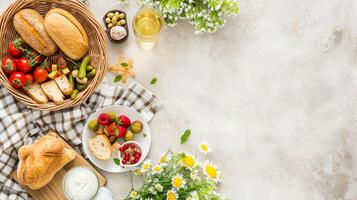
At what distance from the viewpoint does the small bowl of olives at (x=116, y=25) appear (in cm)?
219

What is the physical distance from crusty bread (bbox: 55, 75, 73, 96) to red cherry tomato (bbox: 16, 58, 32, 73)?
135 mm

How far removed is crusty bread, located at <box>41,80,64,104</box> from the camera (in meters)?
2.09

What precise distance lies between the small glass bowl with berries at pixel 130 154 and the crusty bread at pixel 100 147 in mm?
57

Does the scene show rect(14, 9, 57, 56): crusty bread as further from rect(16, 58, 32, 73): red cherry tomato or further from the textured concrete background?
the textured concrete background

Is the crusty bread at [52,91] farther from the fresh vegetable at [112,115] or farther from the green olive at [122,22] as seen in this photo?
the green olive at [122,22]

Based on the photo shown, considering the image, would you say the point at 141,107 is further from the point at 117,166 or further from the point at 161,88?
the point at 117,166

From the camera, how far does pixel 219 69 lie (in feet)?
7.54

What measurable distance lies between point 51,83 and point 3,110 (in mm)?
250

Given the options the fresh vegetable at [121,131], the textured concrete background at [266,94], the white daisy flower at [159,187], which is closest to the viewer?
the white daisy flower at [159,187]

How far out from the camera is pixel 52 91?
210 centimetres

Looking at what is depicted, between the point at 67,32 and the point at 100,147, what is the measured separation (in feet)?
1.80

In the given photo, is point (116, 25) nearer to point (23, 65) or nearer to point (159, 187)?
point (23, 65)

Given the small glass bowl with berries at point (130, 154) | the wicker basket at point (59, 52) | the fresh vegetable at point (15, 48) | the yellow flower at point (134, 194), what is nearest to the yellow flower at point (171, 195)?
the yellow flower at point (134, 194)

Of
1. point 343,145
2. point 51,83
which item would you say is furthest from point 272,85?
point 51,83
